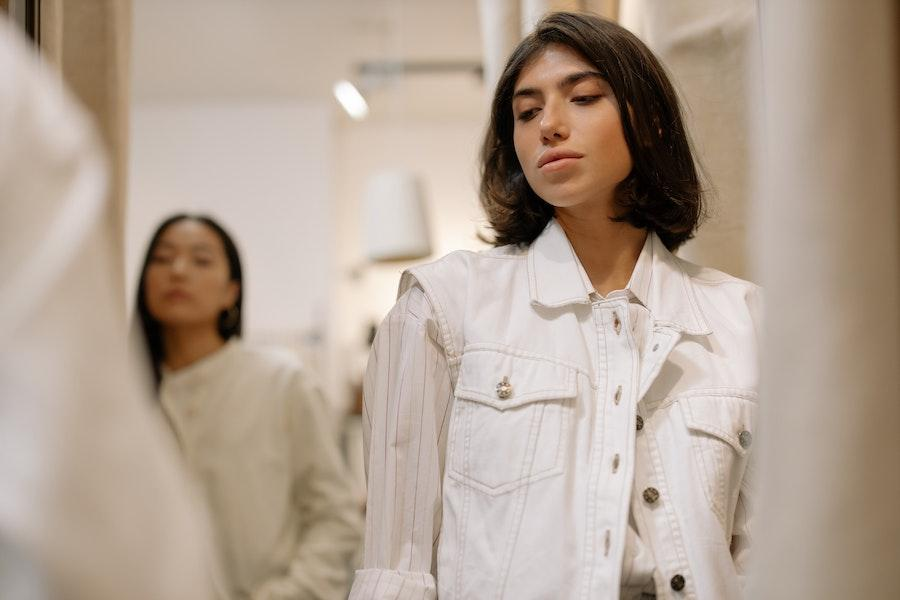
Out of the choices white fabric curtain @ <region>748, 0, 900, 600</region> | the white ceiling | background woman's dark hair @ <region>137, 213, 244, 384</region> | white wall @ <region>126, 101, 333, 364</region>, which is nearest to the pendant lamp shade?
the white ceiling

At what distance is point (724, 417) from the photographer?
4.01 ft

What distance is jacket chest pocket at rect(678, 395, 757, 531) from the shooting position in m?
1.20

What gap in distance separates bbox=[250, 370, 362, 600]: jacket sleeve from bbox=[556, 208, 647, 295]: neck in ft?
3.80

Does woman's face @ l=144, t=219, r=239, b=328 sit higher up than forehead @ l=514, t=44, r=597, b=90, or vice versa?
forehead @ l=514, t=44, r=597, b=90

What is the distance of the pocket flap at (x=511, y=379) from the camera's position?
4.00 feet

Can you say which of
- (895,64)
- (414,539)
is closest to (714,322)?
(414,539)

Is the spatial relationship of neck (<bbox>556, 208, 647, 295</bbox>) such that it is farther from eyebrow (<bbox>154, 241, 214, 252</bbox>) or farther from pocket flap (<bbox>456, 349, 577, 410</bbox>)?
eyebrow (<bbox>154, 241, 214, 252</bbox>)

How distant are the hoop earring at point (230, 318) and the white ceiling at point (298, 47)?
238cm

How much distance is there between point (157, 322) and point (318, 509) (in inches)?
25.1

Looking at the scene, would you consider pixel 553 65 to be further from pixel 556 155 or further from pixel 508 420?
pixel 508 420

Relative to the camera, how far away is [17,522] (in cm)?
45

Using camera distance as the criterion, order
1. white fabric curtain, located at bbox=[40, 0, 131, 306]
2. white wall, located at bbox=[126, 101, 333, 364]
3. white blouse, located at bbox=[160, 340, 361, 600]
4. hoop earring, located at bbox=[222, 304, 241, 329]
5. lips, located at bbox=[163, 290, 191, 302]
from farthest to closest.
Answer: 1. white wall, located at bbox=[126, 101, 333, 364]
2. hoop earring, located at bbox=[222, 304, 241, 329]
3. lips, located at bbox=[163, 290, 191, 302]
4. white blouse, located at bbox=[160, 340, 361, 600]
5. white fabric curtain, located at bbox=[40, 0, 131, 306]

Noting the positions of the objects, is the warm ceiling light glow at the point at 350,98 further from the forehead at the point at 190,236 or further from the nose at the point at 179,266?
the nose at the point at 179,266

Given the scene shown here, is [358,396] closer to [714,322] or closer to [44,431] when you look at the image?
[714,322]
